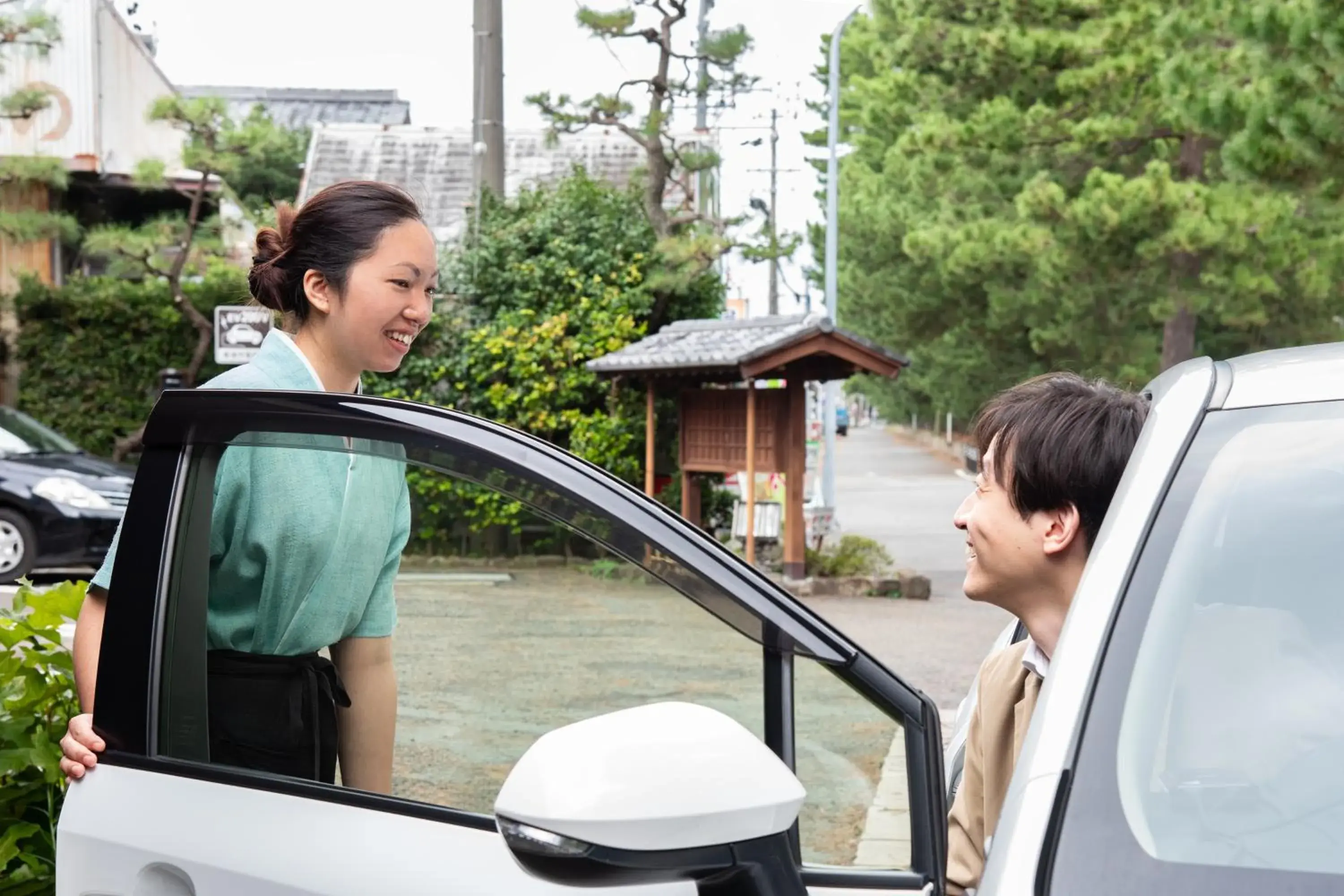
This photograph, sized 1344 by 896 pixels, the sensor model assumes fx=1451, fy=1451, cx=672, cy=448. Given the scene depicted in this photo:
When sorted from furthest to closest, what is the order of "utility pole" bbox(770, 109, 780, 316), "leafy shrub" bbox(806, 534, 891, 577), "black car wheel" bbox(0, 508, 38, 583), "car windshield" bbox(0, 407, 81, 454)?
"utility pole" bbox(770, 109, 780, 316), "leafy shrub" bbox(806, 534, 891, 577), "car windshield" bbox(0, 407, 81, 454), "black car wheel" bbox(0, 508, 38, 583)

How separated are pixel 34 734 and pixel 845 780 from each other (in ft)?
7.73

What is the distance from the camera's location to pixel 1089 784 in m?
1.32

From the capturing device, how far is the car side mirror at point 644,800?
126cm

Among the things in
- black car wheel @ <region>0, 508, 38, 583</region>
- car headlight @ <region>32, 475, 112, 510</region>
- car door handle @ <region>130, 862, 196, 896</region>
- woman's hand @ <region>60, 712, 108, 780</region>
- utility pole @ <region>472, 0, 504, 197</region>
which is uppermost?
utility pole @ <region>472, 0, 504, 197</region>

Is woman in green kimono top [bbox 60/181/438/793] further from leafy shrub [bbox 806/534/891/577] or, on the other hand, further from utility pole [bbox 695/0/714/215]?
utility pole [bbox 695/0/714/215]

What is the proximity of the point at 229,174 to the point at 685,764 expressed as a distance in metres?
19.7

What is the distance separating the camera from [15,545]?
1205 cm

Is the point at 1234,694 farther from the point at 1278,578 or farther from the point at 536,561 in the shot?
the point at 536,561

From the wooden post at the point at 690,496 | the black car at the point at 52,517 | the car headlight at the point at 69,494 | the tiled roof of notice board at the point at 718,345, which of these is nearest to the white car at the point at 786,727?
the black car at the point at 52,517

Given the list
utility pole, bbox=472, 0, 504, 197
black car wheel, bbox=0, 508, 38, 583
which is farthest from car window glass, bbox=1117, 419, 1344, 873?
utility pole, bbox=472, 0, 504, 197

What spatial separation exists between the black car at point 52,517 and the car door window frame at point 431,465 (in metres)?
10.7

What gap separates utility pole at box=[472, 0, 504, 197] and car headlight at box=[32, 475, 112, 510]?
6.66 m

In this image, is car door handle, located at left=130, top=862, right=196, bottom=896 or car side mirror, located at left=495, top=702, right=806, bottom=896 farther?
car door handle, located at left=130, top=862, right=196, bottom=896

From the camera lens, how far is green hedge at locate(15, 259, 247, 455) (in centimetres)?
1731
